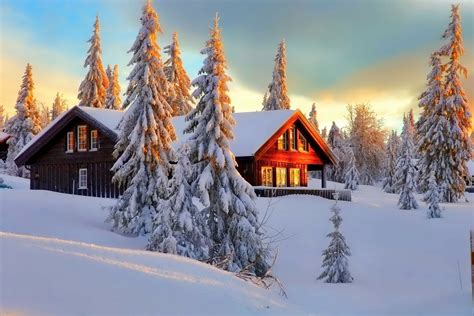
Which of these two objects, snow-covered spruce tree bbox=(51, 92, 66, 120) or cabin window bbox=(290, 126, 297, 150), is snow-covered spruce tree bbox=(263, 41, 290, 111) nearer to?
Result: cabin window bbox=(290, 126, 297, 150)

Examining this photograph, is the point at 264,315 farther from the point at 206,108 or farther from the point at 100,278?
the point at 206,108

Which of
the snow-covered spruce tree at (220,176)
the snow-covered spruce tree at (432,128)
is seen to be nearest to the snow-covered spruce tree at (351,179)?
the snow-covered spruce tree at (432,128)

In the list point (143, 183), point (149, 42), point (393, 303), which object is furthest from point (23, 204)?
point (393, 303)

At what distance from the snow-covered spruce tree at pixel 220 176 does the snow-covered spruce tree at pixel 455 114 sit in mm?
29436

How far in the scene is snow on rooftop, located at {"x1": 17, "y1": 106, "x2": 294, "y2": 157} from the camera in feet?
110

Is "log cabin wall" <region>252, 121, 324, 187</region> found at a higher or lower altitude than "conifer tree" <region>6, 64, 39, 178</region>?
lower

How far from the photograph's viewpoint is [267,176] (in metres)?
36.5

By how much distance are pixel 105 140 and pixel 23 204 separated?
41.9 feet

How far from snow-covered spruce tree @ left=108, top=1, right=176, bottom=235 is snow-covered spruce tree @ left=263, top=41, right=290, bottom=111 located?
42334mm

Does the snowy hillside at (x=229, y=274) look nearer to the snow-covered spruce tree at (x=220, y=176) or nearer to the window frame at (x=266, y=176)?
the snow-covered spruce tree at (x=220, y=176)

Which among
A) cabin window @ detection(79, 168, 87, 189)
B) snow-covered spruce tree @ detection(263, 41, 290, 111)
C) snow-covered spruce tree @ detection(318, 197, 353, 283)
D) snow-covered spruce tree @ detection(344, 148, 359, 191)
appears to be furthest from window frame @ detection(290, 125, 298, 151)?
snow-covered spruce tree @ detection(263, 41, 290, 111)

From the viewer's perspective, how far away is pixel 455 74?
44344 mm

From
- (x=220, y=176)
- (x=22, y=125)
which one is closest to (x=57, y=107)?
(x=22, y=125)

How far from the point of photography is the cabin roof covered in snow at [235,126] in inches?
1307
